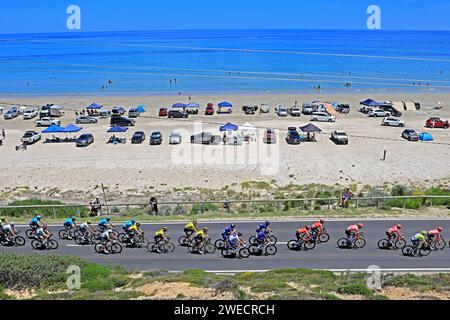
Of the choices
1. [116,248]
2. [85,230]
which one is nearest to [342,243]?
[116,248]

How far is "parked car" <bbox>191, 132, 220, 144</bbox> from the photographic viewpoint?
1785 inches

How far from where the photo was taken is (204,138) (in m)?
45.5

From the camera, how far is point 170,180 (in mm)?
34906

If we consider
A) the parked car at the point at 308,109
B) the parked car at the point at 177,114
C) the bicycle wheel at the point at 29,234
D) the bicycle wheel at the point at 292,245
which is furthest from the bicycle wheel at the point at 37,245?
the parked car at the point at 308,109

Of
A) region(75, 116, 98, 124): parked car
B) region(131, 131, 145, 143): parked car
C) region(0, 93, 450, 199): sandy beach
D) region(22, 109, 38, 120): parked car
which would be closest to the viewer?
region(0, 93, 450, 199): sandy beach

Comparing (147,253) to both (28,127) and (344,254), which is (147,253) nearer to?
(344,254)

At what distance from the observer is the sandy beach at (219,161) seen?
114ft

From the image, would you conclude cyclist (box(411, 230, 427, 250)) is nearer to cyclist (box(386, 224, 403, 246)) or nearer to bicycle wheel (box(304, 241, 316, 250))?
cyclist (box(386, 224, 403, 246))

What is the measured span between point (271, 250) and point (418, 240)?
17.0 feet

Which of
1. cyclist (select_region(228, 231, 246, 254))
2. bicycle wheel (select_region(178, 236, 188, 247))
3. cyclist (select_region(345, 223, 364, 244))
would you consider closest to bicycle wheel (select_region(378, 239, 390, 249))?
cyclist (select_region(345, 223, 364, 244))

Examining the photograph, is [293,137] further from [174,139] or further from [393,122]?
[393,122]

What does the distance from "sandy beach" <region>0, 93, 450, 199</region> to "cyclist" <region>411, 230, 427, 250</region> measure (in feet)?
49.8

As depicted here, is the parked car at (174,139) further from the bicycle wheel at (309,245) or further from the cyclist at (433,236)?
the cyclist at (433,236)
